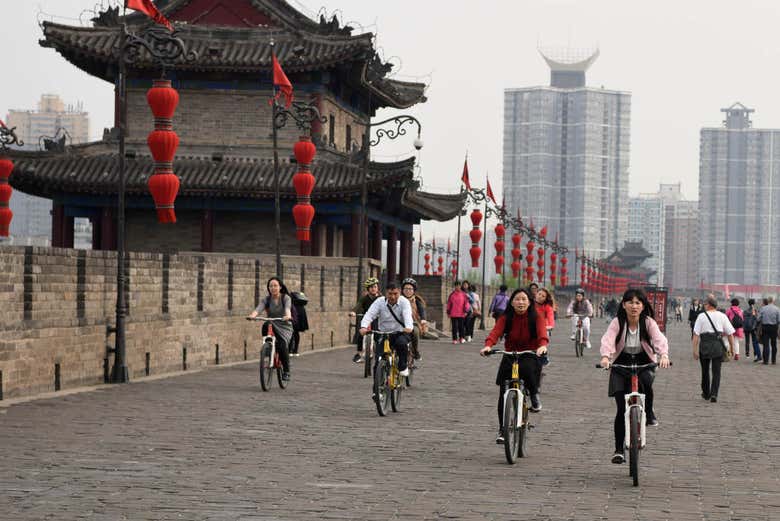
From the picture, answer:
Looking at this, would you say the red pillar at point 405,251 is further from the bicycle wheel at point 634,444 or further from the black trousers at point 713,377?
the bicycle wheel at point 634,444

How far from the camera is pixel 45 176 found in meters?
43.8

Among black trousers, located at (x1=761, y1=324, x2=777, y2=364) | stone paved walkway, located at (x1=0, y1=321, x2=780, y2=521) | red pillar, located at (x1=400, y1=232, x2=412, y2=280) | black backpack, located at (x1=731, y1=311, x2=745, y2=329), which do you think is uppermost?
red pillar, located at (x1=400, y1=232, x2=412, y2=280)

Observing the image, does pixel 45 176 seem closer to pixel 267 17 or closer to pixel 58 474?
pixel 267 17

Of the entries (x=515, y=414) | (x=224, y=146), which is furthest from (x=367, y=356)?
(x=224, y=146)

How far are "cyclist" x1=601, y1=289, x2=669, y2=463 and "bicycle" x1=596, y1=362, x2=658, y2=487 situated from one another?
0.24ft

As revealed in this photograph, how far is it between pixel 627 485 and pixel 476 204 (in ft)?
140

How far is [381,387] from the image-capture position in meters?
16.5

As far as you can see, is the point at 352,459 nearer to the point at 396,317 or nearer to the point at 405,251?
A: the point at 396,317

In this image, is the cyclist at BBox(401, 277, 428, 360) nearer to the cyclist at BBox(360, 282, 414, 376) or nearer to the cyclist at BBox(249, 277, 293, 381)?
the cyclist at BBox(360, 282, 414, 376)

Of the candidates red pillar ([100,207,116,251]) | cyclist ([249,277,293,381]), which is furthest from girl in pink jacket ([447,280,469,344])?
cyclist ([249,277,293,381])

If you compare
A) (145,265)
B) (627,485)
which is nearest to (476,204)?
(145,265)

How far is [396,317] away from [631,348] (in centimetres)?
586

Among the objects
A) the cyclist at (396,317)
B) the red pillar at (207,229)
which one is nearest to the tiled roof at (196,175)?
the red pillar at (207,229)

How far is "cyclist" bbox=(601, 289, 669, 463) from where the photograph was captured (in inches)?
463
